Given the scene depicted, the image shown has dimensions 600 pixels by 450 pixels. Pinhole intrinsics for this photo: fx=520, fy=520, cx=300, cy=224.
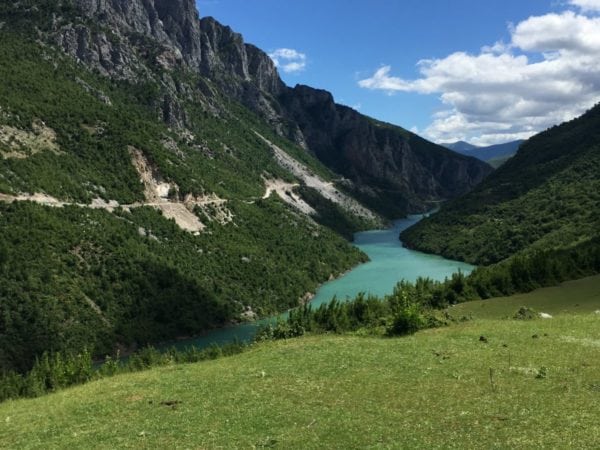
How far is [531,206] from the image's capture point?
144m

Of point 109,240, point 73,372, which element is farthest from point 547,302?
point 109,240

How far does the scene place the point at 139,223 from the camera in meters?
95.2

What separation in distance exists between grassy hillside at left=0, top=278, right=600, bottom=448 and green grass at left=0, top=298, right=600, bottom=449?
2.5 inches

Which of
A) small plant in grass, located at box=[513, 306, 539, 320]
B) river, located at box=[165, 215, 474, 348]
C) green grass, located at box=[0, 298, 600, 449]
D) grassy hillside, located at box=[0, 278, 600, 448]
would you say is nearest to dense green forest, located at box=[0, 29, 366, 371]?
river, located at box=[165, 215, 474, 348]

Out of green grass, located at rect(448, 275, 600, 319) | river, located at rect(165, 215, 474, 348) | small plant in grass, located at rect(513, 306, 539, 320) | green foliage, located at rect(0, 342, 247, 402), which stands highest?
green foliage, located at rect(0, 342, 247, 402)

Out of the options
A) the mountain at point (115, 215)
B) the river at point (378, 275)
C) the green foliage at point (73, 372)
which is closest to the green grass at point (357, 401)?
the green foliage at point (73, 372)

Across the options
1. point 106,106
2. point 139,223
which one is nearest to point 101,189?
point 139,223

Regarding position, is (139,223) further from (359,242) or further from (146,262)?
(359,242)

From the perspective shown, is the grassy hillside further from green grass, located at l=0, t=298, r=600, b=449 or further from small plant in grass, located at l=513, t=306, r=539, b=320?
small plant in grass, located at l=513, t=306, r=539, b=320

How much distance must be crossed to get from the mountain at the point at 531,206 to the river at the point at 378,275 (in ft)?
23.9

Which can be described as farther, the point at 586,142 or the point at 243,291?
the point at 586,142

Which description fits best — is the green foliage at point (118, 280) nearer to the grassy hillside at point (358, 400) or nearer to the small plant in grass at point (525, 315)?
the grassy hillside at point (358, 400)

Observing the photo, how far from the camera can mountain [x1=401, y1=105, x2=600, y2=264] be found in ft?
409

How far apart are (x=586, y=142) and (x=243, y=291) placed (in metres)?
126
